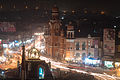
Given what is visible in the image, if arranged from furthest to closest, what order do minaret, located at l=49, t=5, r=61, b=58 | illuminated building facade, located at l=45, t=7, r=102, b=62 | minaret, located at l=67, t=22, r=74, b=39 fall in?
minaret, located at l=49, t=5, r=61, b=58 → minaret, located at l=67, t=22, r=74, b=39 → illuminated building facade, located at l=45, t=7, r=102, b=62

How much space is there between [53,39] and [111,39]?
1453cm

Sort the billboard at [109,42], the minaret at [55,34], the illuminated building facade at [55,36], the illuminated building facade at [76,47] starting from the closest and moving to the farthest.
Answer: the billboard at [109,42], the illuminated building facade at [76,47], the illuminated building facade at [55,36], the minaret at [55,34]

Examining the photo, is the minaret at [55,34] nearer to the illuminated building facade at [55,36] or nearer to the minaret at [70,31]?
the illuminated building facade at [55,36]

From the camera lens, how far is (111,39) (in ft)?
145

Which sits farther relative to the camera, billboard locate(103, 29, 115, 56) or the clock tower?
the clock tower

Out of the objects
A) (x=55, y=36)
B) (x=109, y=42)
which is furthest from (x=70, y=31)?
(x=109, y=42)

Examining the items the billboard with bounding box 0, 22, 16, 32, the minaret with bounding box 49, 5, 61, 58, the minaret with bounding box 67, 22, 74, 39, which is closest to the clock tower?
the minaret with bounding box 49, 5, 61, 58

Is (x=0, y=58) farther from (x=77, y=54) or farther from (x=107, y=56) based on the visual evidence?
(x=107, y=56)

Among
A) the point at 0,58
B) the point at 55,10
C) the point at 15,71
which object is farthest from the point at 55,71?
the point at 55,10

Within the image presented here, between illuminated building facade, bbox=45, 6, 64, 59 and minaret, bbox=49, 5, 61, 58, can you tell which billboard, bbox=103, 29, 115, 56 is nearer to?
illuminated building facade, bbox=45, 6, 64, 59

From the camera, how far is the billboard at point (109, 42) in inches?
1735

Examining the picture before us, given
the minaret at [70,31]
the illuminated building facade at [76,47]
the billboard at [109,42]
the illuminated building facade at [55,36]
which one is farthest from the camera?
the illuminated building facade at [55,36]

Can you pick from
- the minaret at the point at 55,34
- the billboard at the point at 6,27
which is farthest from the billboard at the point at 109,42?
the billboard at the point at 6,27

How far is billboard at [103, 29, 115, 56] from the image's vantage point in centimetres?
4406
